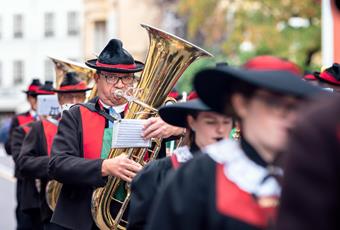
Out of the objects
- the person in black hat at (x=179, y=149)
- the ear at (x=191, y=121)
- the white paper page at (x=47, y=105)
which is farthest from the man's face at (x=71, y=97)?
the ear at (x=191, y=121)

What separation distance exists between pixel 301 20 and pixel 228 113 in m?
23.6

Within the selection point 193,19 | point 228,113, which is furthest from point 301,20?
point 228,113

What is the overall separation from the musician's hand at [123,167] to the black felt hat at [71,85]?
3.08 m

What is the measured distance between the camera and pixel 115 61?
677 centimetres

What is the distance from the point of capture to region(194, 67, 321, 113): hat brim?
3.24 metres

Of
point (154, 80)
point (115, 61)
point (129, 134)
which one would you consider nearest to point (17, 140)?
point (115, 61)

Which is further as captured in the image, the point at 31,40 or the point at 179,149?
the point at 31,40

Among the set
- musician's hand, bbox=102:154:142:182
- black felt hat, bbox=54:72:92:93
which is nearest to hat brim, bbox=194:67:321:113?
musician's hand, bbox=102:154:142:182

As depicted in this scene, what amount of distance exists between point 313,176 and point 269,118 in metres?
0.56

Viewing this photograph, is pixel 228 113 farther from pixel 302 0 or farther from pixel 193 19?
pixel 193 19

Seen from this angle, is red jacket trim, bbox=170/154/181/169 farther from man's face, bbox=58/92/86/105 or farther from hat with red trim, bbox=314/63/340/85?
man's face, bbox=58/92/86/105

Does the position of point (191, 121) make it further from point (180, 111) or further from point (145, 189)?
point (145, 189)

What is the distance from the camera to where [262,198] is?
335 centimetres

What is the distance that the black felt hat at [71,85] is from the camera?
912 centimetres
